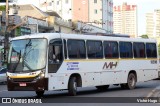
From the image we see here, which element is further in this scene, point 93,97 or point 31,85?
point 93,97

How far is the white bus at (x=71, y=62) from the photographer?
18.6 meters

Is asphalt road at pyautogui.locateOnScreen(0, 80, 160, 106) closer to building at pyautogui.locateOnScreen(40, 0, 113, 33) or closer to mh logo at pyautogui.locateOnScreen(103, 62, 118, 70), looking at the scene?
mh logo at pyautogui.locateOnScreen(103, 62, 118, 70)

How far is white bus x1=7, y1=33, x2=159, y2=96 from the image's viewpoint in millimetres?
18578

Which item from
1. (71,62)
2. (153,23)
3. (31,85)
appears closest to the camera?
(31,85)

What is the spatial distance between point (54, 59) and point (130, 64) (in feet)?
22.1

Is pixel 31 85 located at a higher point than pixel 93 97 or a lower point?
higher

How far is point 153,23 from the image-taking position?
179125mm

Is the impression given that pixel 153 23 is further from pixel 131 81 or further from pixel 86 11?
pixel 131 81

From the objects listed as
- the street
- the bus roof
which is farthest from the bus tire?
the bus roof

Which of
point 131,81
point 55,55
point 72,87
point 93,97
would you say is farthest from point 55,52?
point 131,81

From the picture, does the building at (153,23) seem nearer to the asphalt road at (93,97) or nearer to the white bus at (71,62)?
the white bus at (71,62)

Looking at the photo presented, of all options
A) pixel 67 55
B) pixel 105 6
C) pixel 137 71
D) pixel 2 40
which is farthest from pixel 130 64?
pixel 105 6

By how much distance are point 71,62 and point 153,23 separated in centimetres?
16223

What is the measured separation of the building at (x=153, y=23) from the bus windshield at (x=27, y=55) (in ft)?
520
